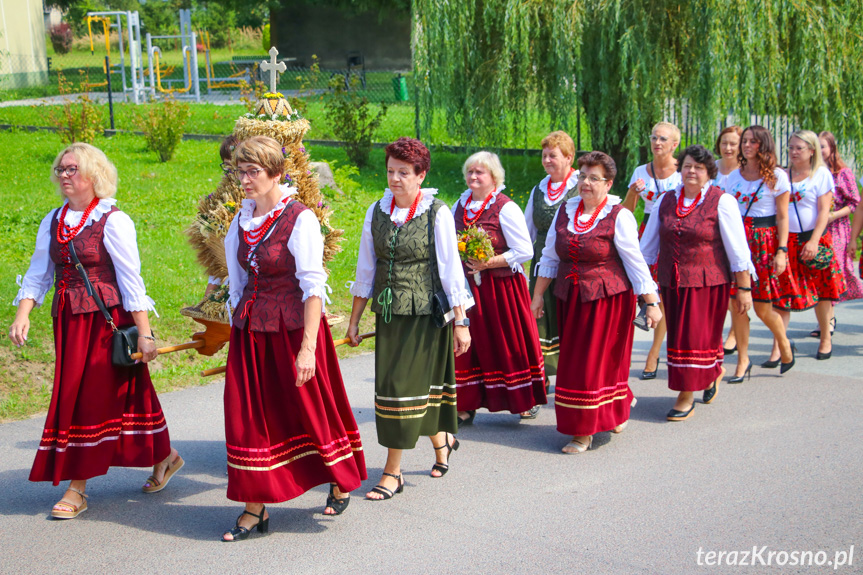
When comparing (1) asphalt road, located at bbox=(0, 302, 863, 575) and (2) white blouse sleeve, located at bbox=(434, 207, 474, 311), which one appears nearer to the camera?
(1) asphalt road, located at bbox=(0, 302, 863, 575)

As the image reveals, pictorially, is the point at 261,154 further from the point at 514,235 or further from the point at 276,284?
the point at 514,235

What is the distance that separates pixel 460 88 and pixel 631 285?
27.4 feet

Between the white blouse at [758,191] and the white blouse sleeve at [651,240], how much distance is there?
980 mm

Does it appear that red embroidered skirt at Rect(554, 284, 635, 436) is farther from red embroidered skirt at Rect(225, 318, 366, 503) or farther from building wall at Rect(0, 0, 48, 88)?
building wall at Rect(0, 0, 48, 88)

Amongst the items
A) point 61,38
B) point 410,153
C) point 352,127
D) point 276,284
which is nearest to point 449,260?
point 410,153

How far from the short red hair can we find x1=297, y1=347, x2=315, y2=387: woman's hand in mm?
1208

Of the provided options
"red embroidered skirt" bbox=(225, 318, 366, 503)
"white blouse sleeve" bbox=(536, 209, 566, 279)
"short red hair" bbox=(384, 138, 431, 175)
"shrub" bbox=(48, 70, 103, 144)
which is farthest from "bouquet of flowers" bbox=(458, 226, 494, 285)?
"shrub" bbox=(48, 70, 103, 144)

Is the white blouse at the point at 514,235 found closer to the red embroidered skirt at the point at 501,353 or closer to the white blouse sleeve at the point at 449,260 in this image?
the red embroidered skirt at the point at 501,353

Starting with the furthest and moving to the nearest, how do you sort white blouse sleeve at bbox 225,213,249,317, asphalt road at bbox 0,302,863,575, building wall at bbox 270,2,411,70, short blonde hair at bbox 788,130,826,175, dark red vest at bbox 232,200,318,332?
building wall at bbox 270,2,411,70
short blonde hair at bbox 788,130,826,175
white blouse sleeve at bbox 225,213,249,317
dark red vest at bbox 232,200,318,332
asphalt road at bbox 0,302,863,575

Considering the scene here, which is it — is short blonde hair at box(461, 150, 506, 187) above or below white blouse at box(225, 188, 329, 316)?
above

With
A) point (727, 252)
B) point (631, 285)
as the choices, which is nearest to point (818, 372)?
point (727, 252)

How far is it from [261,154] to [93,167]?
3.53 feet

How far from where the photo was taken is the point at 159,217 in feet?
37.1

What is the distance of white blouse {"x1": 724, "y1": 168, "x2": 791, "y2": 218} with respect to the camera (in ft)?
23.2
